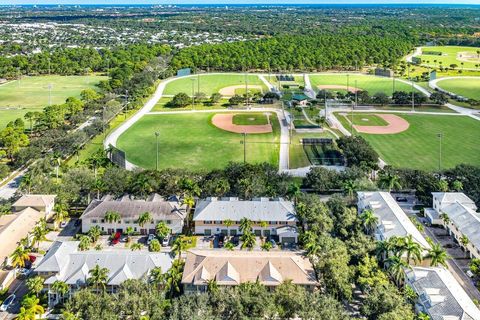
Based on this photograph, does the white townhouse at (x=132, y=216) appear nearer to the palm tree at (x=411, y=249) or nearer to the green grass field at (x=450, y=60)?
the palm tree at (x=411, y=249)

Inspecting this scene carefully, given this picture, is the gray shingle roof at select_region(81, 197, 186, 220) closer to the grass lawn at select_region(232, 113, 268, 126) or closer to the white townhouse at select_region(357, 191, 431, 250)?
the white townhouse at select_region(357, 191, 431, 250)

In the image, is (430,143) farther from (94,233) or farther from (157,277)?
(157,277)

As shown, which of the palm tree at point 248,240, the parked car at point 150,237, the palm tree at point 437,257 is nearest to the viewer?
the palm tree at point 437,257

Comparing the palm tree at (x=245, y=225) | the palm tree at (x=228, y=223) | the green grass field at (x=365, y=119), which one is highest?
the green grass field at (x=365, y=119)

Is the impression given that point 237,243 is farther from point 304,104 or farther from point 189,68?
point 189,68

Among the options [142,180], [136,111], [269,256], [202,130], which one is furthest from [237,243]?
[136,111]

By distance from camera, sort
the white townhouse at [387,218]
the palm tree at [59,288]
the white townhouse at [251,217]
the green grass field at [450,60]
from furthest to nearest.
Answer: the green grass field at [450,60] < the white townhouse at [251,217] < the white townhouse at [387,218] < the palm tree at [59,288]

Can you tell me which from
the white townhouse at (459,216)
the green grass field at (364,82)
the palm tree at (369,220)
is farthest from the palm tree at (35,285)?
the green grass field at (364,82)
